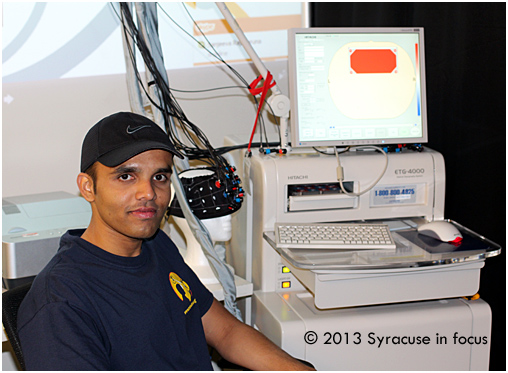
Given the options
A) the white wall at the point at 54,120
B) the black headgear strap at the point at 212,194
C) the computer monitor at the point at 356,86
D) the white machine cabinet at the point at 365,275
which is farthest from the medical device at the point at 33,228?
the computer monitor at the point at 356,86

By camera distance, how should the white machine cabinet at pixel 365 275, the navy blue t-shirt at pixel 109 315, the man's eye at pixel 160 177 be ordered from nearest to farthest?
the navy blue t-shirt at pixel 109 315
the man's eye at pixel 160 177
the white machine cabinet at pixel 365 275

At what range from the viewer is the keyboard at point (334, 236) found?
5.45 ft

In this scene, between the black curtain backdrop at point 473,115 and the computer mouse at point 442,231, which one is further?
the black curtain backdrop at point 473,115

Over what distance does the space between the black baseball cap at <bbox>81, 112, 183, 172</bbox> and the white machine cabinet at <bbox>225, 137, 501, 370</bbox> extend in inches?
22.7

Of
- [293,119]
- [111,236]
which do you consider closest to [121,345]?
[111,236]

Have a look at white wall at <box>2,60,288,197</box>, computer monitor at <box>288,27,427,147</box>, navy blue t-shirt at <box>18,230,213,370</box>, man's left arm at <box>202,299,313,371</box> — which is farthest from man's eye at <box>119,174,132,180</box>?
white wall at <box>2,60,288,197</box>

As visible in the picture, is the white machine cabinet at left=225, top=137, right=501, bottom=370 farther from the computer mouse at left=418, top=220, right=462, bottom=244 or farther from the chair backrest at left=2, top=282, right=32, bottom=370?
the chair backrest at left=2, top=282, right=32, bottom=370

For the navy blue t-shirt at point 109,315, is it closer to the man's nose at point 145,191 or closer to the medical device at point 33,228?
the man's nose at point 145,191

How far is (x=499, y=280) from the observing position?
2076 millimetres

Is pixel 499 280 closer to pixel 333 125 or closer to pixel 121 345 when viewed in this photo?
pixel 333 125

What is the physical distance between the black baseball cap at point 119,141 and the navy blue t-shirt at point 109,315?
186mm

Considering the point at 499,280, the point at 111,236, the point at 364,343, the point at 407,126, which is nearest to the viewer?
the point at 111,236

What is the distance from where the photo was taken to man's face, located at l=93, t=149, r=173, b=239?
1224 mm

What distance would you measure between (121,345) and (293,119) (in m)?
0.98
